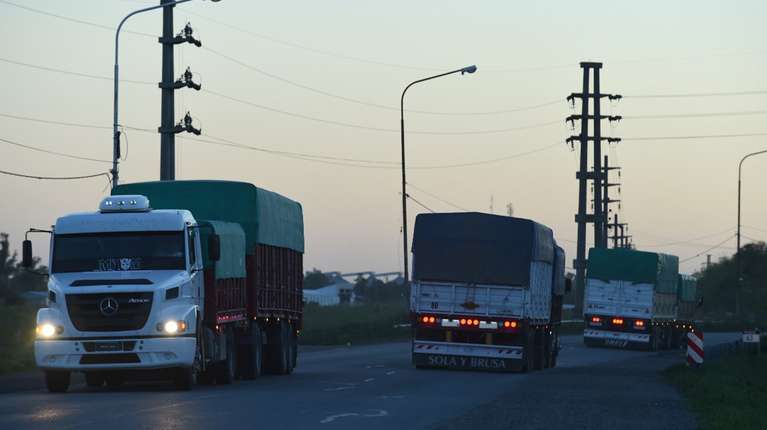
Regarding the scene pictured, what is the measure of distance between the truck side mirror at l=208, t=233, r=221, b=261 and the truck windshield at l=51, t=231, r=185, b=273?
0.48 metres

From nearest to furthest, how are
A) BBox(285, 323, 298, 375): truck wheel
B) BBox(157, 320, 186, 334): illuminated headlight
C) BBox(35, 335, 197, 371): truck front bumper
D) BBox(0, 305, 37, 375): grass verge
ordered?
BBox(35, 335, 197, 371): truck front bumper < BBox(157, 320, 186, 334): illuminated headlight < BBox(285, 323, 298, 375): truck wheel < BBox(0, 305, 37, 375): grass verge

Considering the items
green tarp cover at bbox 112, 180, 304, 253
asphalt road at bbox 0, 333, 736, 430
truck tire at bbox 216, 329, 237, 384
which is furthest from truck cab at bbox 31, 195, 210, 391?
green tarp cover at bbox 112, 180, 304, 253

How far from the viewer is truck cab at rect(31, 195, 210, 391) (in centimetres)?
2436

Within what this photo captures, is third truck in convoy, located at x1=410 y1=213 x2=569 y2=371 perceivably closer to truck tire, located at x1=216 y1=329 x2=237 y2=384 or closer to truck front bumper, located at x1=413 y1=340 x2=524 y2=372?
truck front bumper, located at x1=413 y1=340 x2=524 y2=372

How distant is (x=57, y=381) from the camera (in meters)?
25.2

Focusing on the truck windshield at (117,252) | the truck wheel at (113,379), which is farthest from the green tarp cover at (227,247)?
the truck wheel at (113,379)

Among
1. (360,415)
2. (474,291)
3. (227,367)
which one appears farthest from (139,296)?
(474,291)

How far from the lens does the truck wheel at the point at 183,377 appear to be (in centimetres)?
2528

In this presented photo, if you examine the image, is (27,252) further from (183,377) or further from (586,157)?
(586,157)

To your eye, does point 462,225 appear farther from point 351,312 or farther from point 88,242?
point 351,312

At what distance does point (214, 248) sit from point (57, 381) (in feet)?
11.2

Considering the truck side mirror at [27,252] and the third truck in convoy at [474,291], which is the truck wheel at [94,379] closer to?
the truck side mirror at [27,252]

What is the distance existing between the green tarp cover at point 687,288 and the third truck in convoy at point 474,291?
109 feet

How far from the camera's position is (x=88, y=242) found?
82.6 ft
